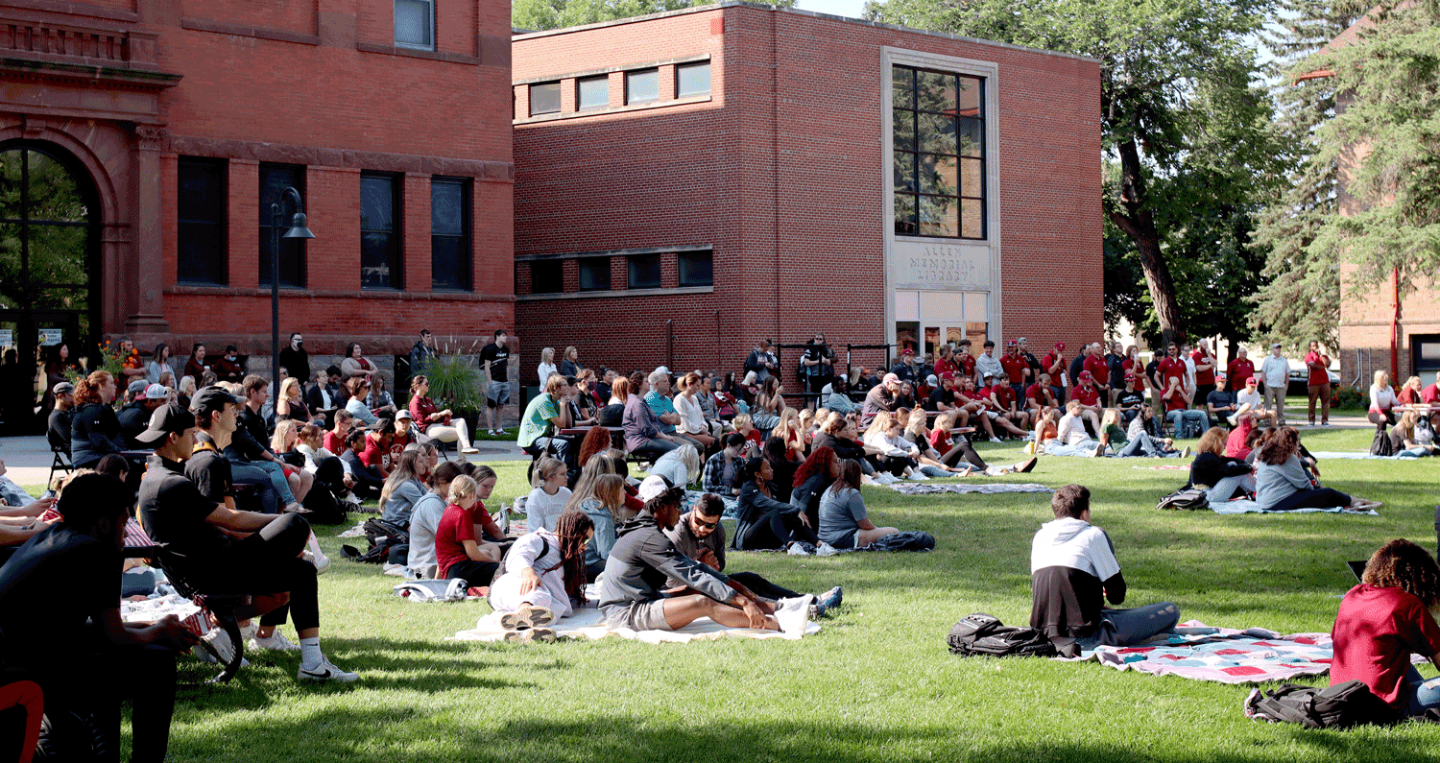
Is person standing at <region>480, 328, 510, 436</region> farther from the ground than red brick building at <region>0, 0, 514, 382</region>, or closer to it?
closer to it

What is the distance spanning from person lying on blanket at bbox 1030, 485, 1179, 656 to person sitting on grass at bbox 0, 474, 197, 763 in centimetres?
509

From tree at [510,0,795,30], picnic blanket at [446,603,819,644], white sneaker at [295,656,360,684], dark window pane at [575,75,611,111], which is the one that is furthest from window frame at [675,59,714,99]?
white sneaker at [295,656,360,684]

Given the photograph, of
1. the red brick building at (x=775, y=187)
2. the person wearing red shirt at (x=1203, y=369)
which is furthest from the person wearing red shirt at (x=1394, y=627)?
the red brick building at (x=775, y=187)

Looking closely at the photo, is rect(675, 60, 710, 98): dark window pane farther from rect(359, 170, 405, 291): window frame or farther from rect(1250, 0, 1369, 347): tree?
rect(1250, 0, 1369, 347): tree

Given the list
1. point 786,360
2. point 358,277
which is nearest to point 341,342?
point 358,277

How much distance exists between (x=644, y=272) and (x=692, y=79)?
201 inches

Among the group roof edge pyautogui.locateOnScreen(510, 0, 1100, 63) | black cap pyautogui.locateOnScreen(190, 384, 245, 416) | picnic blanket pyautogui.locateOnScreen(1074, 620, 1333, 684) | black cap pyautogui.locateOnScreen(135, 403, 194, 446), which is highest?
roof edge pyautogui.locateOnScreen(510, 0, 1100, 63)

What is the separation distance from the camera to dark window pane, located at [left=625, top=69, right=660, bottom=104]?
117 feet

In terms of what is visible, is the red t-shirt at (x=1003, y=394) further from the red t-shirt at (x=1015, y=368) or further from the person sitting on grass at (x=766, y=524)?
the person sitting on grass at (x=766, y=524)

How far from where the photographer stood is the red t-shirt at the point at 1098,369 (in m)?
31.6

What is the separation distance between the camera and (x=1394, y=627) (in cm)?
661

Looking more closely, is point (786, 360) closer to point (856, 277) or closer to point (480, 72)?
point (856, 277)

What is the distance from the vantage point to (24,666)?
5.45 m

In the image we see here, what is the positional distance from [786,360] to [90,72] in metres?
17.1
